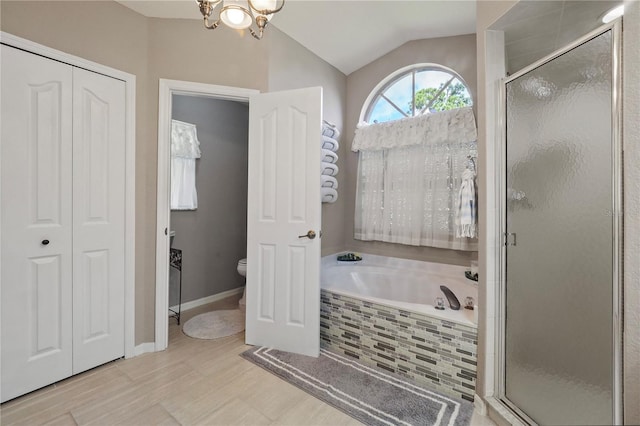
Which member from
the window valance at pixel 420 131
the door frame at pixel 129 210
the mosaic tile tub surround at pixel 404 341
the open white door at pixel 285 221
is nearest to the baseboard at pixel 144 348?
the door frame at pixel 129 210

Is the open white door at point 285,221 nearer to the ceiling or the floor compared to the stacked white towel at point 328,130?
nearer to the floor

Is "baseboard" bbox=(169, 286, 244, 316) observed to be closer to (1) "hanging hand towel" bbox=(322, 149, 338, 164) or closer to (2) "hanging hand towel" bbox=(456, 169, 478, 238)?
(1) "hanging hand towel" bbox=(322, 149, 338, 164)

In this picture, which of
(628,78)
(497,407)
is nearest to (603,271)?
(628,78)

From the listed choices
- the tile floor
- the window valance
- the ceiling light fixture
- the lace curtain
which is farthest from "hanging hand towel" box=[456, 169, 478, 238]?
the tile floor

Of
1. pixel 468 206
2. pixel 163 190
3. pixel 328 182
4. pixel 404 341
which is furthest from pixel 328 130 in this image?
pixel 404 341

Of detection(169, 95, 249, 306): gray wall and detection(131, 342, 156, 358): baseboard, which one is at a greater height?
detection(169, 95, 249, 306): gray wall

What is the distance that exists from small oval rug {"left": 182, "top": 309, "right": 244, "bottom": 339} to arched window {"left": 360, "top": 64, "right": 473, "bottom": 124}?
2655 millimetres

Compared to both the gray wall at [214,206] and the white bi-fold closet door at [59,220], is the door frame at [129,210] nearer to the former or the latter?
the white bi-fold closet door at [59,220]

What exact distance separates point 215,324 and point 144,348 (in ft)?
2.13

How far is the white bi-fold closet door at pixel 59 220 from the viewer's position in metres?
1.60

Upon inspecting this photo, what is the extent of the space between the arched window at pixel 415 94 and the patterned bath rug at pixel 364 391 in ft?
8.15

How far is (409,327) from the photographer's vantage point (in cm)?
188

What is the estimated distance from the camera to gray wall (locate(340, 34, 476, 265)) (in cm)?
269

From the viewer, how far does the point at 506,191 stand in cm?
154
